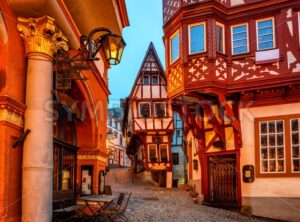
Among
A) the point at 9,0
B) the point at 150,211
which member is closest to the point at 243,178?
the point at 150,211

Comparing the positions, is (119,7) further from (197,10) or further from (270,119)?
(270,119)

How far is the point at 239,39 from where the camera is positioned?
14.5 metres

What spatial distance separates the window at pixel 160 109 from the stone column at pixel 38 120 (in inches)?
893

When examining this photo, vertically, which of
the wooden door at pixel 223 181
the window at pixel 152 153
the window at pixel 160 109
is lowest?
the wooden door at pixel 223 181

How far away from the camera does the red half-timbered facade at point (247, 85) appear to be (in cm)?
1329

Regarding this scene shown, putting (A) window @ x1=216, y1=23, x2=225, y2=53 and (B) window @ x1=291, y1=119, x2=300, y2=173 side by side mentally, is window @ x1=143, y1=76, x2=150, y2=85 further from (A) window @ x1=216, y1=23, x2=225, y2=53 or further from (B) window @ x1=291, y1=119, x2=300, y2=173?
(B) window @ x1=291, y1=119, x2=300, y2=173

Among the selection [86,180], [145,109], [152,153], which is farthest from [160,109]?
[86,180]

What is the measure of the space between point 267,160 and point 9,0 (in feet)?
33.7

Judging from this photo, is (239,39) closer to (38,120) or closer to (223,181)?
(223,181)

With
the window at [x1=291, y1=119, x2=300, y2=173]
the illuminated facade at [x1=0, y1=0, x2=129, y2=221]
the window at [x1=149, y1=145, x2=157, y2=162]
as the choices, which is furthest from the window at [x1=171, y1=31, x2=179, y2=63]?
the window at [x1=149, y1=145, x2=157, y2=162]

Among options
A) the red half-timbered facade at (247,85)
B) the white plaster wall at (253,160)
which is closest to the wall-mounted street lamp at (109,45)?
the red half-timbered facade at (247,85)

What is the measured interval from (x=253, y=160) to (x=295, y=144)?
60.9 inches

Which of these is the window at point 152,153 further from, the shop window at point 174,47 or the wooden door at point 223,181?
the shop window at point 174,47

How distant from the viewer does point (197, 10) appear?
46.8 feet
